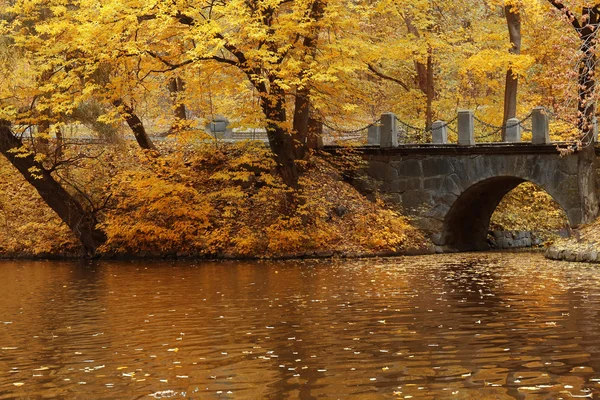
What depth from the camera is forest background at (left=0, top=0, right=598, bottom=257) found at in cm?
2338

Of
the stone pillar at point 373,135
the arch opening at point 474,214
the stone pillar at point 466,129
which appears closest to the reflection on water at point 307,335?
the stone pillar at point 466,129

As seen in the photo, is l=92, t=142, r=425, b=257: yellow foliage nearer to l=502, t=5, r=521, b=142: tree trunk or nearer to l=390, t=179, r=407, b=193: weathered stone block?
l=390, t=179, r=407, b=193: weathered stone block

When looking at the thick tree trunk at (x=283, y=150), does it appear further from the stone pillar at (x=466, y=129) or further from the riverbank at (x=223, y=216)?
the stone pillar at (x=466, y=129)

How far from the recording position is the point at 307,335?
11312mm

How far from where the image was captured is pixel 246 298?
50.8 ft

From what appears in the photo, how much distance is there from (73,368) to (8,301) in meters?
6.82

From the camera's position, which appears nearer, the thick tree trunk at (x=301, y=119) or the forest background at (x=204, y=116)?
the forest background at (x=204, y=116)

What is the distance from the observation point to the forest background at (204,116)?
76.7 ft

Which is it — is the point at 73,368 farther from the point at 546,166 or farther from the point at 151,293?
the point at 546,166

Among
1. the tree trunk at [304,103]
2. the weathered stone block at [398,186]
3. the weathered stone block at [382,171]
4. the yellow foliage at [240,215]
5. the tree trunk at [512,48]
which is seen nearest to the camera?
the tree trunk at [304,103]

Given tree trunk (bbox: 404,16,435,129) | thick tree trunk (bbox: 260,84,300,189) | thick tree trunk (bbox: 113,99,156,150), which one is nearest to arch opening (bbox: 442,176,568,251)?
tree trunk (bbox: 404,16,435,129)

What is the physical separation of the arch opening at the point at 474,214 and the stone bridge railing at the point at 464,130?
1.29 m

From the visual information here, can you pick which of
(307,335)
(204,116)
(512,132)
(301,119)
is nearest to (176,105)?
(204,116)

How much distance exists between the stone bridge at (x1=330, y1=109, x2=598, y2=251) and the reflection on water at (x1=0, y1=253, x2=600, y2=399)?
6155mm
